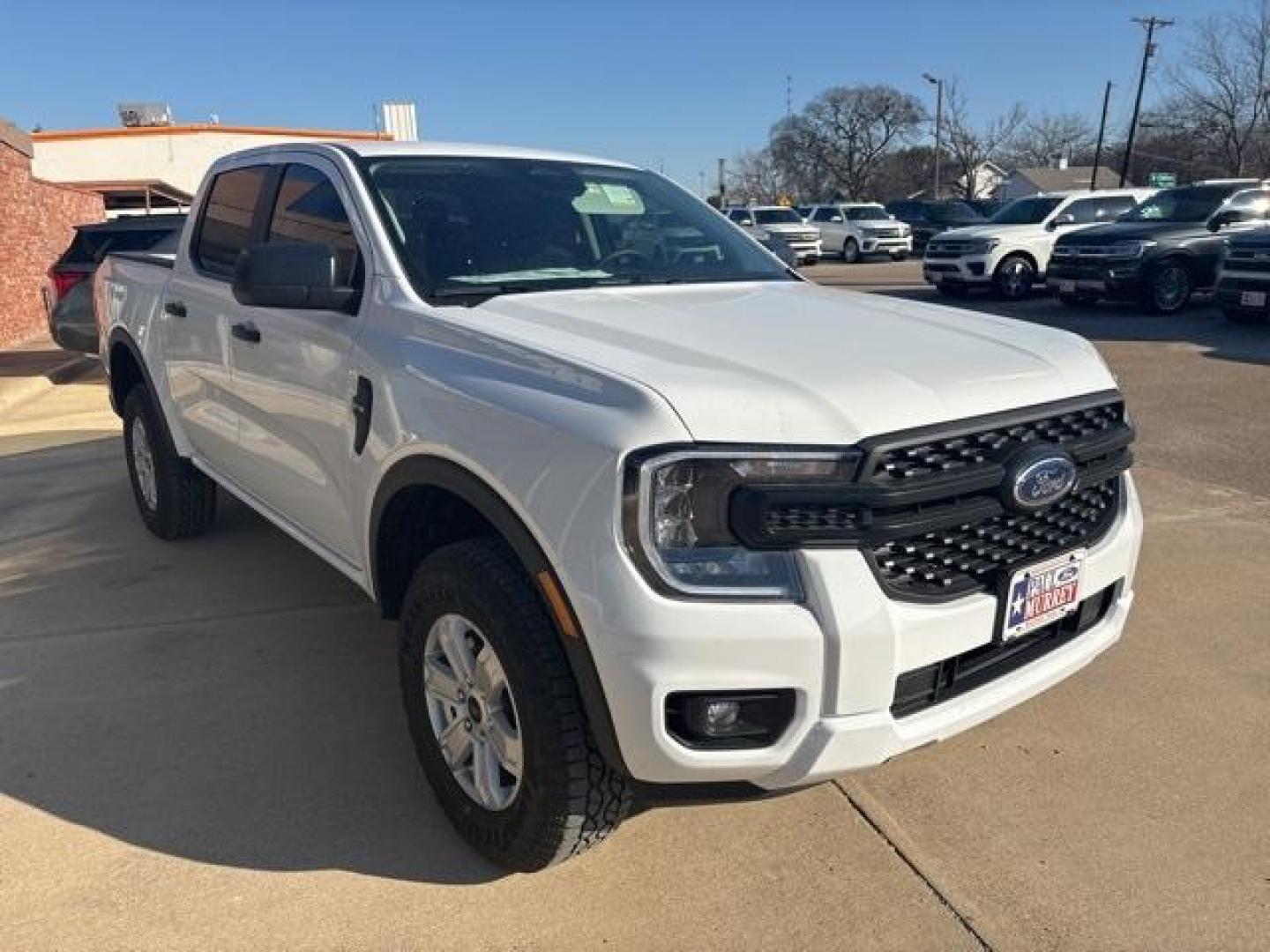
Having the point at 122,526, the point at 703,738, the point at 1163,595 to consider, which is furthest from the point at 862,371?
the point at 122,526

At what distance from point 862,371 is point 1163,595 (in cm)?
276

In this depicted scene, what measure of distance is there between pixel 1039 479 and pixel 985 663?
46 centimetres

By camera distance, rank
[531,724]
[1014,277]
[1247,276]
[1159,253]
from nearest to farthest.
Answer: [531,724]
[1247,276]
[1159,253]
[1014,277]

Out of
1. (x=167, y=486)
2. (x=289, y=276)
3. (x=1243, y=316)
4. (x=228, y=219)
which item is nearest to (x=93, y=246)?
(x=167, y=486)

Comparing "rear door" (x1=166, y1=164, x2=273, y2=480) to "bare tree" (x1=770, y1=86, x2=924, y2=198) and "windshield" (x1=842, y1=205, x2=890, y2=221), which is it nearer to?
"windshield" (x1=842, y1=205, x2=890, y2=221)

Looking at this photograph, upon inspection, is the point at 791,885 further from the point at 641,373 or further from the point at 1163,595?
the point at 1163,595

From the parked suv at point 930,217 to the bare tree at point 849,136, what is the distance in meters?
57.5

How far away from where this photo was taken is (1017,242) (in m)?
17.0

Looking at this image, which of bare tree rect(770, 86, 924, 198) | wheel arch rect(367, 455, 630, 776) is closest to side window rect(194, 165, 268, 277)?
wheel arch rect(367, 455, 630, 776)

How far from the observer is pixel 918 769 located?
10.3ft

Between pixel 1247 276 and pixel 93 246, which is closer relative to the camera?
pixel 93 246

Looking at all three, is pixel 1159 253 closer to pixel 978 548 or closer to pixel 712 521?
pixel 978 548

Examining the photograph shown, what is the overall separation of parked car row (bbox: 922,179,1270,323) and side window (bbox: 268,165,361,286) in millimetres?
11853

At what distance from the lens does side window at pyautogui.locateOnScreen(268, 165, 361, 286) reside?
322 centimetres
